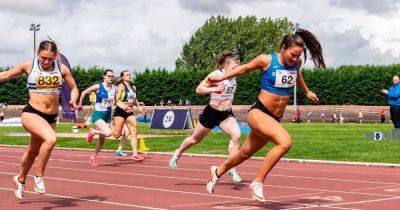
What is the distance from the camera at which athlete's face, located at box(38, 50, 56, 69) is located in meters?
8.98

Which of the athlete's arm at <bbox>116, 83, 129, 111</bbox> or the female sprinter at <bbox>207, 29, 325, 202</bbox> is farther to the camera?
the athlete's arm at <bbox>116, 83, 129, 111</bbox>

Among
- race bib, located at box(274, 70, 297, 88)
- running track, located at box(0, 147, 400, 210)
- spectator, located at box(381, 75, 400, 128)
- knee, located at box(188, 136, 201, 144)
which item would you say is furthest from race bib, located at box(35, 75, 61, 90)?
spectator, located at box(381, 75, 400, 128)

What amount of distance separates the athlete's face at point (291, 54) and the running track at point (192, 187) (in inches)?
67.1

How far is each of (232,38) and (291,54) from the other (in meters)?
101

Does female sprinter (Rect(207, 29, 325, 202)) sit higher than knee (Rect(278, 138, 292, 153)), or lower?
higher

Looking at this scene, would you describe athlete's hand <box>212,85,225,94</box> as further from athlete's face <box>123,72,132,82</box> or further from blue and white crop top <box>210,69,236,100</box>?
athlete's face <box>123,72,132,82</box>

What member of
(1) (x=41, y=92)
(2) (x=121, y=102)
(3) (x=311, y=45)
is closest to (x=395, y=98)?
(2) (x=121, y=102)

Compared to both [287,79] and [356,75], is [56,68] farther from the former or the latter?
[356,75]

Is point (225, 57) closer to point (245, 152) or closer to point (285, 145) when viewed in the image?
point (245, 152)

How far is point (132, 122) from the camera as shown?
55.0ft

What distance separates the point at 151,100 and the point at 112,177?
6294cm

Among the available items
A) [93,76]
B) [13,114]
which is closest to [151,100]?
[93,76]

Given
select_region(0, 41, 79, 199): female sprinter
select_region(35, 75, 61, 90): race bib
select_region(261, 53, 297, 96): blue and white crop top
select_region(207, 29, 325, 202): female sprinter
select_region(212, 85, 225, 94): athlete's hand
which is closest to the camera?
select_region(207, 29, 325, 202): female sprinter

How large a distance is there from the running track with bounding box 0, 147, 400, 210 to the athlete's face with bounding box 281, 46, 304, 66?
67.1 inches
